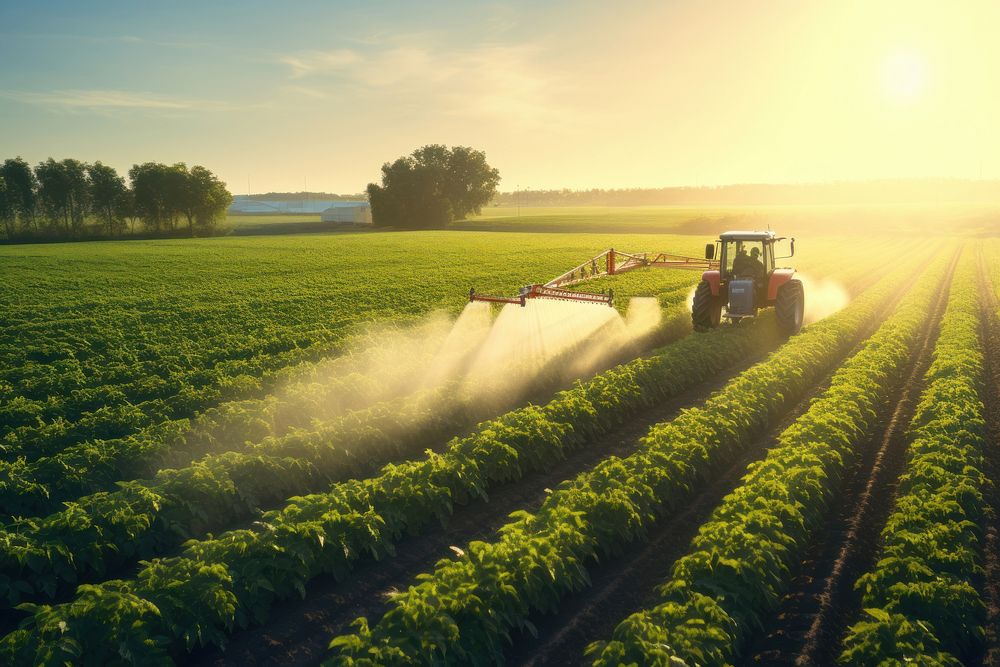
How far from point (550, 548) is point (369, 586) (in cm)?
208

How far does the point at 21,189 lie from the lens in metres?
93.2

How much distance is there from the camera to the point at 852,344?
19.6m

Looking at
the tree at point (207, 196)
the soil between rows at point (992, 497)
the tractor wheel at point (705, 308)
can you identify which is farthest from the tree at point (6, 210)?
the soil between rows at point (992, 497)

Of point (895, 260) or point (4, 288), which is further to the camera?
point (895, 260)

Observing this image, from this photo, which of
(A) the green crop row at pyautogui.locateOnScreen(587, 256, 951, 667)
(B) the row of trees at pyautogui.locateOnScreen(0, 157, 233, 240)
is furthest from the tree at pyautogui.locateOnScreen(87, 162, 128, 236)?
(A) the green crop row at pyautogui.locateOnScreen(587, 256, 951, 667)

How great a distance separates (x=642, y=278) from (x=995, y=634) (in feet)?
97.7

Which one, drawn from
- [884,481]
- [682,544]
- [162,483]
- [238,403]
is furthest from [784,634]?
[238,403]

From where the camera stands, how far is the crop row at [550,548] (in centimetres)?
592

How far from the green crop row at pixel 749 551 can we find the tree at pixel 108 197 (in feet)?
336

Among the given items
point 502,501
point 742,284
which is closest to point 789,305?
point 742,284

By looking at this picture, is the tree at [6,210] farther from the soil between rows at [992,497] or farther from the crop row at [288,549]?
the soil between rows at [992,497]

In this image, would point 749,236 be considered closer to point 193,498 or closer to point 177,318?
point 193,498

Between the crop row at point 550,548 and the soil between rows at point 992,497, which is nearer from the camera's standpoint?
the crop row at point 550,548

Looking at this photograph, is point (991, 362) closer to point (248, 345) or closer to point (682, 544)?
point (682, 544)
